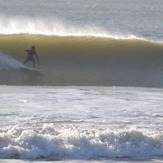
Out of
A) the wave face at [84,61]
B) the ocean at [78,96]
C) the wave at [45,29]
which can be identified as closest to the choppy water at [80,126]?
the ocean at [78,96]

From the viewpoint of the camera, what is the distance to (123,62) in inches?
1075

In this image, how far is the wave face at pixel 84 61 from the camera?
936 inches

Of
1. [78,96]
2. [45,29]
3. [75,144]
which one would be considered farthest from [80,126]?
[45,29]

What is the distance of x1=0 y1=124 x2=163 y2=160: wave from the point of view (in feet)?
43.8

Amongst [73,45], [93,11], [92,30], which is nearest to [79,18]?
[93,11]

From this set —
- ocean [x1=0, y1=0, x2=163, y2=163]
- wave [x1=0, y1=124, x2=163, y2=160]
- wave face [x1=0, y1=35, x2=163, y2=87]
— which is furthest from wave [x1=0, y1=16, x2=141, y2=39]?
wave [x1=0, y1=124, x2=163, y2=160]

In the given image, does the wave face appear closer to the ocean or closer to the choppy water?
the ocean

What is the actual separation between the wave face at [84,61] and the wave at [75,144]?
28.4 ft

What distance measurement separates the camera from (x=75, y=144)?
45.1 feet

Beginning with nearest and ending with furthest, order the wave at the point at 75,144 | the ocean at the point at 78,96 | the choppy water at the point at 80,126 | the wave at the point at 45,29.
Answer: the wave at the point at 75,144 → the choppy water at the point at 80,126 → the ocean at the point at 78,96 → the wave at the point at 45,29

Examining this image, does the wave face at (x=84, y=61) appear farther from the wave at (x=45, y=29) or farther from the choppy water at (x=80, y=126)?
the choppy water at (x=80, y=126)

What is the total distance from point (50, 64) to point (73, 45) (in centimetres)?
298

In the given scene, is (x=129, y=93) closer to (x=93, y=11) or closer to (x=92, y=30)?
(x=92, y=30)

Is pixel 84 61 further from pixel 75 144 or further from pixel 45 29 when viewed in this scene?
pixel 75 144
